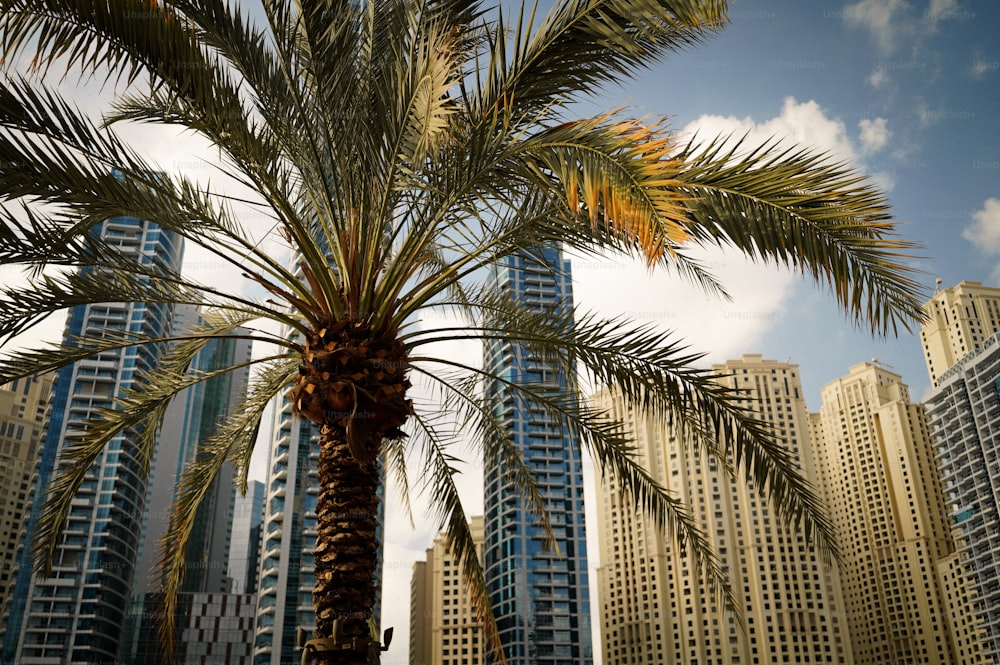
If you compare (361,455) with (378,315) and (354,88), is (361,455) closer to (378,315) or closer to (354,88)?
(378,315)

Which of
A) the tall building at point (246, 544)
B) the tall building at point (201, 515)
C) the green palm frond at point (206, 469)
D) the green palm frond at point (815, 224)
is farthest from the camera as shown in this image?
the tall building at point (246, 544)

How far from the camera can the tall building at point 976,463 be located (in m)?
68.2

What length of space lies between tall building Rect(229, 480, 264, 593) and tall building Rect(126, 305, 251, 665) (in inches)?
41.2

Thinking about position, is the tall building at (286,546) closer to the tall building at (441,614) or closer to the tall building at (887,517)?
the tall building at (441,614)

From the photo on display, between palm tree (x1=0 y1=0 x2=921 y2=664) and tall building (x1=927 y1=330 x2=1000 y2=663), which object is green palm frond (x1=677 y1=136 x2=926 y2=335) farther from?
tall building (x1=927 y1=330 x2=1000 y2=663)

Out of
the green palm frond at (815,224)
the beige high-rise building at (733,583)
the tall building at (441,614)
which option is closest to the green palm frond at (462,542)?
the green palm frond at (815,224)

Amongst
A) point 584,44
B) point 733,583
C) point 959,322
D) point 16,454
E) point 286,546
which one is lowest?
point 584,44

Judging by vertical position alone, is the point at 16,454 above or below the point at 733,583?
above

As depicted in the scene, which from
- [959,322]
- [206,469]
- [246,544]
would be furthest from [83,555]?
[959,322]

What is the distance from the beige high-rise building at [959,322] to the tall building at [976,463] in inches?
545

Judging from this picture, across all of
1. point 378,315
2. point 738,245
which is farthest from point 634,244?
point 378,315

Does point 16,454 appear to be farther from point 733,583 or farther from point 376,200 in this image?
point 376,200

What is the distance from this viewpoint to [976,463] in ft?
236

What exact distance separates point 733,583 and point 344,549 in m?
90.7
